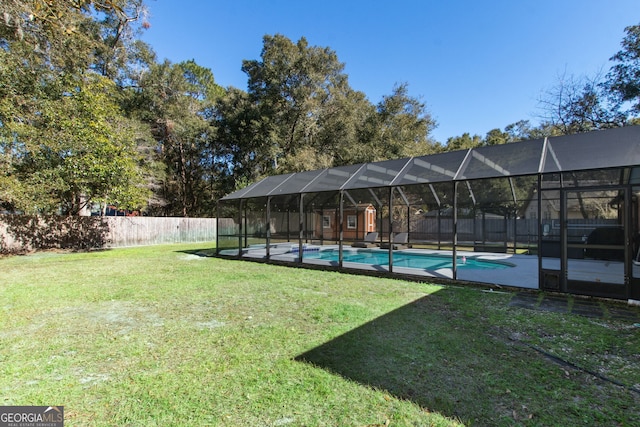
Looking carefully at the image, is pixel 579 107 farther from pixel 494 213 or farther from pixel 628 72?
pixel 494 213

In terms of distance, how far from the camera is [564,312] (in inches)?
→ 164

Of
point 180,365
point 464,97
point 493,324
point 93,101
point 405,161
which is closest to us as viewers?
point 180,365

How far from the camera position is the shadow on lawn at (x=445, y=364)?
83.0 inches

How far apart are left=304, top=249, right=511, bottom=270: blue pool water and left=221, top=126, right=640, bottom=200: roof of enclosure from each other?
233cm

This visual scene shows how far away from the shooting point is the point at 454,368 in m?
2.60

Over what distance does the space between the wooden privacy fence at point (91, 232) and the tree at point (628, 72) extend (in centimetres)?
2112

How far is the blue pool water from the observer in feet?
27.3

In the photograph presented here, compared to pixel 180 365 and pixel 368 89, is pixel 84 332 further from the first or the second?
pixel 368 89

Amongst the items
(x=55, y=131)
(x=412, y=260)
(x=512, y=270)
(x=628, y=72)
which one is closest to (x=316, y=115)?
(x=412, y=260)

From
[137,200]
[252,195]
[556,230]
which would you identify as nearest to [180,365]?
[556,230]

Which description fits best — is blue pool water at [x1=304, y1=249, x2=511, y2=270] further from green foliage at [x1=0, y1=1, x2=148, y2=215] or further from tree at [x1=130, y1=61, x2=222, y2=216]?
tree at [x1=130, y1=61, x2=222, y2=216]

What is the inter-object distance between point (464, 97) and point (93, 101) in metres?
16.5

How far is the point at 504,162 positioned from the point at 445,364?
15.7 feet

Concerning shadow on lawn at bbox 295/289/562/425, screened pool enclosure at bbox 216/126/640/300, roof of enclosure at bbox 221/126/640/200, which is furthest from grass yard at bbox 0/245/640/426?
roof of enclosure at bbox 221/126/640/200
